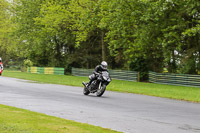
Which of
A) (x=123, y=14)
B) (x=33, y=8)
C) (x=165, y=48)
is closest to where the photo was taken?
(x=165, y=48)

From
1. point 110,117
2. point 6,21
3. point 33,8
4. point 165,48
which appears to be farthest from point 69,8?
point 110,117

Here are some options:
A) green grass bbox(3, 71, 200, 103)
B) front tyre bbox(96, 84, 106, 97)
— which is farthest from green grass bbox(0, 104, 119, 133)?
green grass bbox(3, 71, 200, 103)

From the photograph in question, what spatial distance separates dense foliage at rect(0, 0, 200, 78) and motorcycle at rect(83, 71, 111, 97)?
12.8 metres

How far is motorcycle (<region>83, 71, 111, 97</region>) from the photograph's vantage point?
17.3 m

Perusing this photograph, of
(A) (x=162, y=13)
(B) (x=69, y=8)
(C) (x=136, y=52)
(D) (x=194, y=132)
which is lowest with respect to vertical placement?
Result: (D) (x=194, y=132)

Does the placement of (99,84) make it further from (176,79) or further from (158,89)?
(176,79)

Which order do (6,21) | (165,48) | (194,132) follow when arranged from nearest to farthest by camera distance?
(194,132)
(165,48)
(6,21)

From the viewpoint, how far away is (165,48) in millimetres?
33438

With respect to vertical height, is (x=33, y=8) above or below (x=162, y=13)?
above

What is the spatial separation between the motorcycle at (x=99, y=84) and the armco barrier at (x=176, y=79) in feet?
54.5

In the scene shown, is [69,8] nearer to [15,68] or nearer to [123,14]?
[123,14]

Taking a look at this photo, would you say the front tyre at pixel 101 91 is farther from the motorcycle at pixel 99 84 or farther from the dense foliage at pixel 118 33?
the dense foliage at pixel 118 33

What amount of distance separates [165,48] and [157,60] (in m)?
8.24

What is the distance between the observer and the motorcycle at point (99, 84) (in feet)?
56.7
